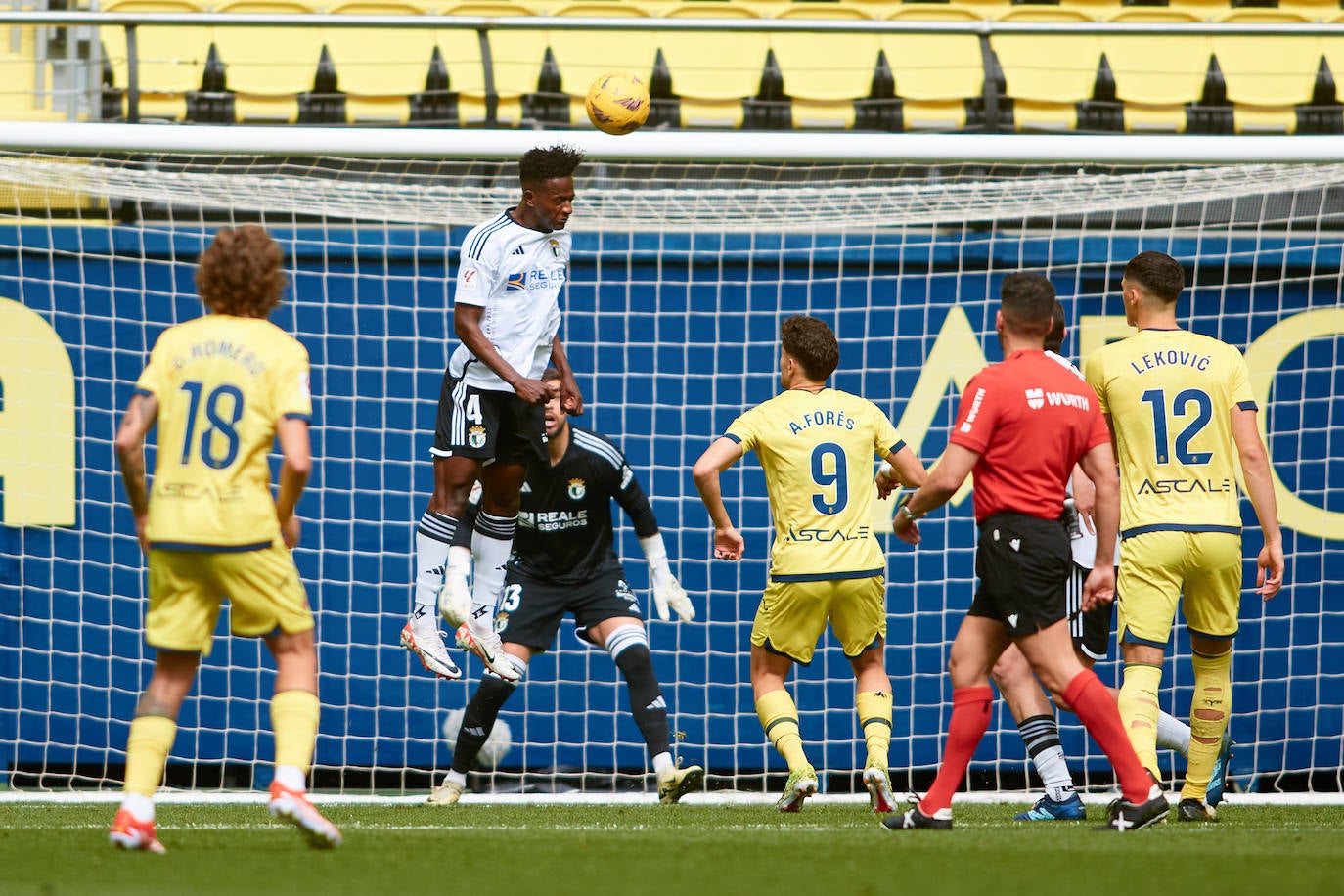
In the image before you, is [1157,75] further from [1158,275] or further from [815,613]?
[815,613]

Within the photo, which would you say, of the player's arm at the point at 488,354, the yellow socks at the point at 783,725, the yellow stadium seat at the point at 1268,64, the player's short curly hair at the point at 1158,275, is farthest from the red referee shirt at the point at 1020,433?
the yellow stadium seat at the point at 1268,64

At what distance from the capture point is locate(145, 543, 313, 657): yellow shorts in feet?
13.7

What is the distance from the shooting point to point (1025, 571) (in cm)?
482

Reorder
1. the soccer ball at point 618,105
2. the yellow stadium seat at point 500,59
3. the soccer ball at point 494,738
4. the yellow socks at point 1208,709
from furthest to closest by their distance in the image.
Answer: the yellow stadium seat at point 500,59
the soccer ball at point 494,738
the soccer ball at point 618,105
the yellow socks at point 1208,709

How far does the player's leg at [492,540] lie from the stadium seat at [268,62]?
13.8 feet

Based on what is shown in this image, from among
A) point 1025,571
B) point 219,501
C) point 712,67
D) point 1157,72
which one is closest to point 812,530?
point 1025,571

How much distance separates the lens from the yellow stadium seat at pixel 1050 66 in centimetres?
977

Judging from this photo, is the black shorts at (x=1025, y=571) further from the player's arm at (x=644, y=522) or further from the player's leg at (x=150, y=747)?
the player's leg at (x=150, y=747)

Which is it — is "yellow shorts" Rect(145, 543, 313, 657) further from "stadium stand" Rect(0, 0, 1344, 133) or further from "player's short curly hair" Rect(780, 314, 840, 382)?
"stadium stand" Rect(0, 0, 1344, 133)

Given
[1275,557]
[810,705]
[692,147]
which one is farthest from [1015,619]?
[810,705]

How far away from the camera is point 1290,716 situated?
8102mm

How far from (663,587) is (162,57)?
5761 millimetres

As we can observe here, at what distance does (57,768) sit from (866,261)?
17.4 ft

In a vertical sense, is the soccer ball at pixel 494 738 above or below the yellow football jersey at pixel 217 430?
below
